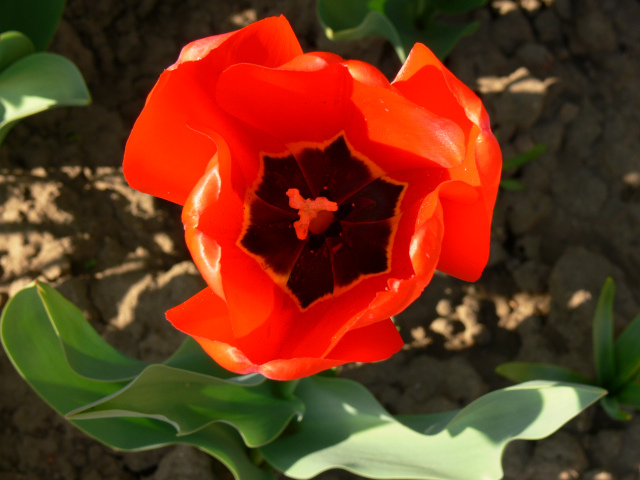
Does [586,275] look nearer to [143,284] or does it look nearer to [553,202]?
[553,202]

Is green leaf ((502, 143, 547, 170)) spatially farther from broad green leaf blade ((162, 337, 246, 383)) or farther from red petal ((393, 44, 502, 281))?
broad green leaf blade ((162, 337, 246, 383))

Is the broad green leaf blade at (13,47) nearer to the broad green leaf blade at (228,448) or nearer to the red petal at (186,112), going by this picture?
the red petal at (186,112)

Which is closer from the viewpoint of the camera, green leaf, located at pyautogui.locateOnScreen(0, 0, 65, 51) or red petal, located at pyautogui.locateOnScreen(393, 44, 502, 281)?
red petal, located at pyautogui.locateOnScreen(393, 44, 502, 281)

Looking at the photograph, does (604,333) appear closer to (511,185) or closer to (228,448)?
(511,185)

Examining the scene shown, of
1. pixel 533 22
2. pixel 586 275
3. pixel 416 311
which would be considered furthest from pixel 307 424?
pixel 533 22

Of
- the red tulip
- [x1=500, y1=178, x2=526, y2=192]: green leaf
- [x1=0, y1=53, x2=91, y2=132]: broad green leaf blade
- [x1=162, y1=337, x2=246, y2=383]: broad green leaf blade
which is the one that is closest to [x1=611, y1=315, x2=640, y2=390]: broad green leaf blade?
[x1=500, y1=178, x2=526, y2=192]: green leaf

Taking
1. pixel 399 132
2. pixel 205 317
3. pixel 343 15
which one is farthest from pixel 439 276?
pixel 205 317
